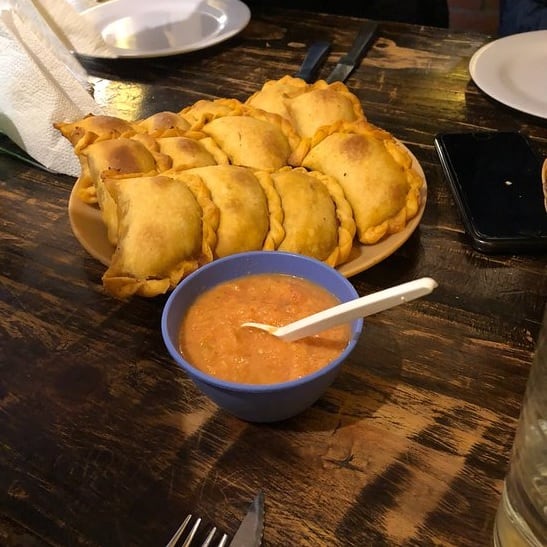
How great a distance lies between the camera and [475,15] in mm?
2861

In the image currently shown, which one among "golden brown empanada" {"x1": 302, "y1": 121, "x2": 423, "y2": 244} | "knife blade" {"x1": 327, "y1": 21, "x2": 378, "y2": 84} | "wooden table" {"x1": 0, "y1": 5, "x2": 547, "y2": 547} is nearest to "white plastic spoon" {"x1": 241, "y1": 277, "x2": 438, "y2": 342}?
"wooden table" {"x1": 0, "y1": 5, "x2": 547, "y2": 547}

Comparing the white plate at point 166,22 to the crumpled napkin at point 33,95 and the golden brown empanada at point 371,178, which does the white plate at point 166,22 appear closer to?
the crumpled napkin at point 33,95

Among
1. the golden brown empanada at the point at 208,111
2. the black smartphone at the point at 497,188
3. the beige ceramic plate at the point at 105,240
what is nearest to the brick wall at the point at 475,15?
the black smartphone at the point at 497,188

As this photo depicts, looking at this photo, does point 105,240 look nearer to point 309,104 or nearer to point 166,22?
point 309,104

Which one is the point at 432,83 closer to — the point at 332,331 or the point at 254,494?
the point at 332,331

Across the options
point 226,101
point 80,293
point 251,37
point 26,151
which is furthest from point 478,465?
point 251,37

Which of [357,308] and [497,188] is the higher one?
[357,308]

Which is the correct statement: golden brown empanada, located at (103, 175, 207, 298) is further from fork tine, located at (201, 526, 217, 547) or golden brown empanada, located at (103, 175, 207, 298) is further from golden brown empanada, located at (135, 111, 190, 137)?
fork tine, located at (201, 526, 217, 547)

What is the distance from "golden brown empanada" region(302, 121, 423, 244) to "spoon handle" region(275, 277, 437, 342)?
302mm

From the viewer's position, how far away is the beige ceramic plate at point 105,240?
0.93 metres

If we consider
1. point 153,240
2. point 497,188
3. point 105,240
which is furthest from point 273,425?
point 497,188

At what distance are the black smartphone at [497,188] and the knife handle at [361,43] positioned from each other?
45 cm

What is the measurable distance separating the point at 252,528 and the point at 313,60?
119cm

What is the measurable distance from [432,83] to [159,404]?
108cm
